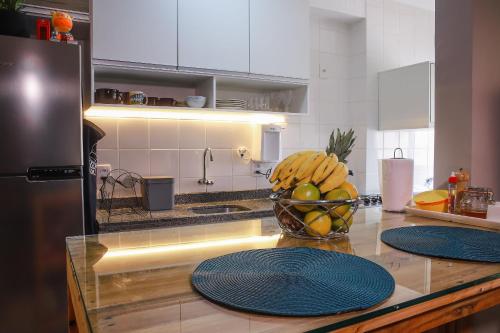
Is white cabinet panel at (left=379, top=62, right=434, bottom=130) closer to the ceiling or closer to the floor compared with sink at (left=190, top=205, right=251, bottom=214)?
closer to the ceiling

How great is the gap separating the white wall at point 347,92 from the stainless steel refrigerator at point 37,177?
98 cm

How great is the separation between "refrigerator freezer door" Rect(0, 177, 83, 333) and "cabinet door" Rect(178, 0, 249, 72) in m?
1.00

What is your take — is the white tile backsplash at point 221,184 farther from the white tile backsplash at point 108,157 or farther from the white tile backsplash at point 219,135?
the white tile backsplash at point 108,157

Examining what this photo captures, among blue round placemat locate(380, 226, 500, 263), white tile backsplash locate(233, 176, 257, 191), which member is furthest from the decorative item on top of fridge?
blue round placemat locate(380, 226, 500, 263)

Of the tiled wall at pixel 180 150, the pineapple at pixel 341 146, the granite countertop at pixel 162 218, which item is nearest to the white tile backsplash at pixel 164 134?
the tiled wall at pixel 180 150

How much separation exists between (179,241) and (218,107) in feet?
5.33

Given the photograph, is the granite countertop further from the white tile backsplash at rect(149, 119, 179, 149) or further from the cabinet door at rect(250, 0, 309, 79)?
the cabinet door at rect(250, 0, 309, 79)

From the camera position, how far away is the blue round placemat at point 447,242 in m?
0.82

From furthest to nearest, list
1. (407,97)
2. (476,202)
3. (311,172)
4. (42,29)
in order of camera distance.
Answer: (407,97)
(42,29)
(476,202)
(311,172)

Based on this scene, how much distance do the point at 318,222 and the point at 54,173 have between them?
1.39 m

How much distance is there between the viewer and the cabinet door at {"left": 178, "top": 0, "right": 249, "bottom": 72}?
2279 millimetres

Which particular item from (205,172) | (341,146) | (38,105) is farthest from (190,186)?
(341,146)

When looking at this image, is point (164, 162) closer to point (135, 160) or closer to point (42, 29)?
point (135, 160)

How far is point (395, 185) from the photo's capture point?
54.5 inches
